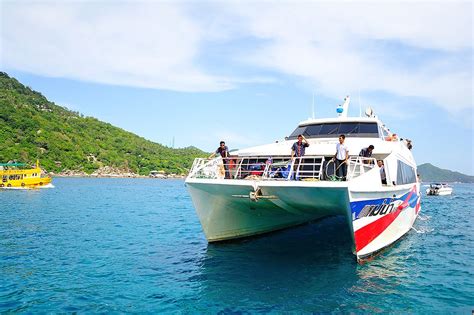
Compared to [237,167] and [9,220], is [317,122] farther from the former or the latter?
[9,220]

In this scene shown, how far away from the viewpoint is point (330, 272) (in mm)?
9062

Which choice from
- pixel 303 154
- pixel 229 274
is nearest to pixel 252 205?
pixel 303 154

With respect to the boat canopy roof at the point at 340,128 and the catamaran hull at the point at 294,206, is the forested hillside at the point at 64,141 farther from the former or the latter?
the boat canopy roof at the point at 340,128

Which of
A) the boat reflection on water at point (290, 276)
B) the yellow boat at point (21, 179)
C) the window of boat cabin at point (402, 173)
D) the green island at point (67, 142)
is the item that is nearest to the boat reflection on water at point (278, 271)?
the boat reflection on water at point (290, 276)

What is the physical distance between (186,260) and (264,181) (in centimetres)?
339

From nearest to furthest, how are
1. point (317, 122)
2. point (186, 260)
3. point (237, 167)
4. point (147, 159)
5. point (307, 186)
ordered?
point (307, 186) → point (186, 260) → point (237, 167) → point (317, 122) → point (147, 159)

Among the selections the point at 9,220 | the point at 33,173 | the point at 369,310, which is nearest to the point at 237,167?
the point at 369,310

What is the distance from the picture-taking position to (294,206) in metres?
10.3

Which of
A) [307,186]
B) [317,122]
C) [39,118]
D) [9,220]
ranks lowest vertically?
[9,220]

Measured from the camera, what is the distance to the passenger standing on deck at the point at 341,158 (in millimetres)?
8802

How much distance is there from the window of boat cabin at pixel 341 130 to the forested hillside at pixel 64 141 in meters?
77.5

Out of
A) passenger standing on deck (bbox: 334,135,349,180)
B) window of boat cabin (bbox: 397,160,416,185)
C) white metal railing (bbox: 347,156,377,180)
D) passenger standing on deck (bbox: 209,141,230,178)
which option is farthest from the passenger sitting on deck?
window of boat cabin (bbox: 397,160,416,185)

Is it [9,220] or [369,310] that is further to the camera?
[9,220]

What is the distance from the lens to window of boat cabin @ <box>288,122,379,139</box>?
12.3 metres
